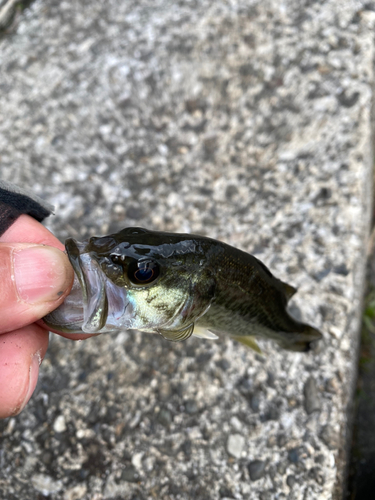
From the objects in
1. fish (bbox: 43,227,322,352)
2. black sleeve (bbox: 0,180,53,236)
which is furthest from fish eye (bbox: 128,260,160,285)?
black sleeve (bbox: 0,180,53,236)

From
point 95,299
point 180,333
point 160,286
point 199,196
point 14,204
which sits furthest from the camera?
point 199,196

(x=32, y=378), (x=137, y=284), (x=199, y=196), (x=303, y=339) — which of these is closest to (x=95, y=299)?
(x=137, y=284)

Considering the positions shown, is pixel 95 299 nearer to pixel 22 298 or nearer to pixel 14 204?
pixel 22 298

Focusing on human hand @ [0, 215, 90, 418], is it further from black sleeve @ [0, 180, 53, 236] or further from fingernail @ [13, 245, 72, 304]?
black sleeve @ [0, 180, 53, 236]

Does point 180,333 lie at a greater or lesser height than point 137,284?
lesser

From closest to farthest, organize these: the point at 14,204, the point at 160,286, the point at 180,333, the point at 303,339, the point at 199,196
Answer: the point at 160,286
the point at 180,333
the point at 14,204
the point at 303,339
the point at 199,196

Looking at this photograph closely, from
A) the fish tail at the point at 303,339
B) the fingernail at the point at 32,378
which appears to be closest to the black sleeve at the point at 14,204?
the fingernail at the point at 32,378
